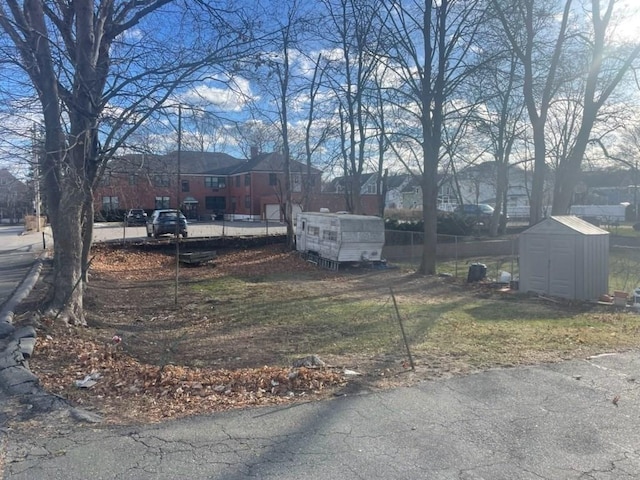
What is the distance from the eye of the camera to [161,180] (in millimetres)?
13438

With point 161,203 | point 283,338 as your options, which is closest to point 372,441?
point 283,338

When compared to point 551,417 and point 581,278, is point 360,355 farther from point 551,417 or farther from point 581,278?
point 581,278

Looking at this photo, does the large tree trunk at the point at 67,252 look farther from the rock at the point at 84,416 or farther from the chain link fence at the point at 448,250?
the chain link fence at the point at 448,250

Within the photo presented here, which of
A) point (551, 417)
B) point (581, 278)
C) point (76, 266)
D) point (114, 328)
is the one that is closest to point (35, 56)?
Result: point (76, 266)

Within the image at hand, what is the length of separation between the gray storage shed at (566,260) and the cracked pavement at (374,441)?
30.2 ft

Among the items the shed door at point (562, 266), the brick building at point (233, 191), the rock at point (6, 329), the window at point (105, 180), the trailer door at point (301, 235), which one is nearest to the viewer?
the rock at point (6, 329)

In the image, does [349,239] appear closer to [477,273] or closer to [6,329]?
[477,273]

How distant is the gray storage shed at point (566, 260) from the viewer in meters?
14.2

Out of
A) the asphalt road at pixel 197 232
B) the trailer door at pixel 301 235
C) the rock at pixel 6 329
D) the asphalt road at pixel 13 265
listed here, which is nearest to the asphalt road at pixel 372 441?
the rock at pixel 6 329

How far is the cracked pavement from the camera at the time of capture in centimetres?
394

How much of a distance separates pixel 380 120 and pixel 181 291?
1435 centimetres

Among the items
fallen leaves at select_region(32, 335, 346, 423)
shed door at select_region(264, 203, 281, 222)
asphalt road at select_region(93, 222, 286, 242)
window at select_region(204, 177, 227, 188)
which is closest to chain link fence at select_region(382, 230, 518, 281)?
asphalt road at select_region(93, 222, 286, 242)

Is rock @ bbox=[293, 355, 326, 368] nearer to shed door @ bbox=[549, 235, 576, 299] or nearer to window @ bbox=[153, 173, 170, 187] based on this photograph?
window @ bbox=[153, 173, 170, 187]

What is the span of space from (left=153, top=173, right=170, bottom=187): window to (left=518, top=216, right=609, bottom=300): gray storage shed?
1025 cm
